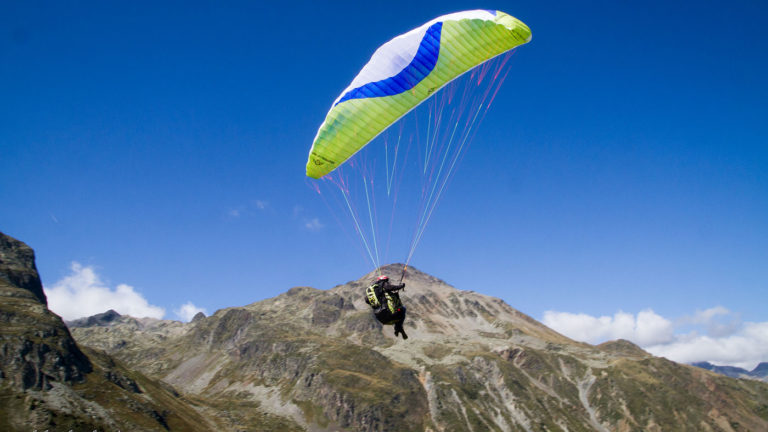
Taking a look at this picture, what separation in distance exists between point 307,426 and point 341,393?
751 inches

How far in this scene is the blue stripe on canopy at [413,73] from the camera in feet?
77.6

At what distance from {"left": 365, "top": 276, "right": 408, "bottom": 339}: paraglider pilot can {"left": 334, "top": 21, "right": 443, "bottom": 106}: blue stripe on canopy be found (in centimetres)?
983

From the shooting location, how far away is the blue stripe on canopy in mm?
23656

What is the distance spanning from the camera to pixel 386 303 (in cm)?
2405

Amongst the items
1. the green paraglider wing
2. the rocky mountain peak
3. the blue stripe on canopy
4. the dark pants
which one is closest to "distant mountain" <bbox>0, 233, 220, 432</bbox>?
the rocky mountain peak

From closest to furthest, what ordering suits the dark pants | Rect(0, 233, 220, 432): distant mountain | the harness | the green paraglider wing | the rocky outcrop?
1. the green paraglider wing
2. the dark pants
3. the harness
4. Rect(0, 233, 220, 432): distant mountain
5. the rocky outcrop

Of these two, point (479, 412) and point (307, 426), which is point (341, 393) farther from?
point (479, 412)

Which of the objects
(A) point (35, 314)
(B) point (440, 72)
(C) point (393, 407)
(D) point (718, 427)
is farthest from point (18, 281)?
(D) point (718, 427)

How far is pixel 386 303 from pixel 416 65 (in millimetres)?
12776

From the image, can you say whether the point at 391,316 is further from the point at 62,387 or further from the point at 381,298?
the point at 62,387

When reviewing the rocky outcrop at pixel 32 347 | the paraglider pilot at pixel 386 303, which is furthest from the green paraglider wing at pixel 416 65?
the rocky outcrop at pixel 32 347

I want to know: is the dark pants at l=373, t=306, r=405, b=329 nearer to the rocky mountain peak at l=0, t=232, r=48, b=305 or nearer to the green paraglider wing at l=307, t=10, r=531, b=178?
the green paraglider wing at l=307, t=10, r=531, b=178

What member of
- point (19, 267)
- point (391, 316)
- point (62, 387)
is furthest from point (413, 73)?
point (19, 267)

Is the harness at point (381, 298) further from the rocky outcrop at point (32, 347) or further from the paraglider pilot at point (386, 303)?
the rocky outcrop at point (32, 347)
